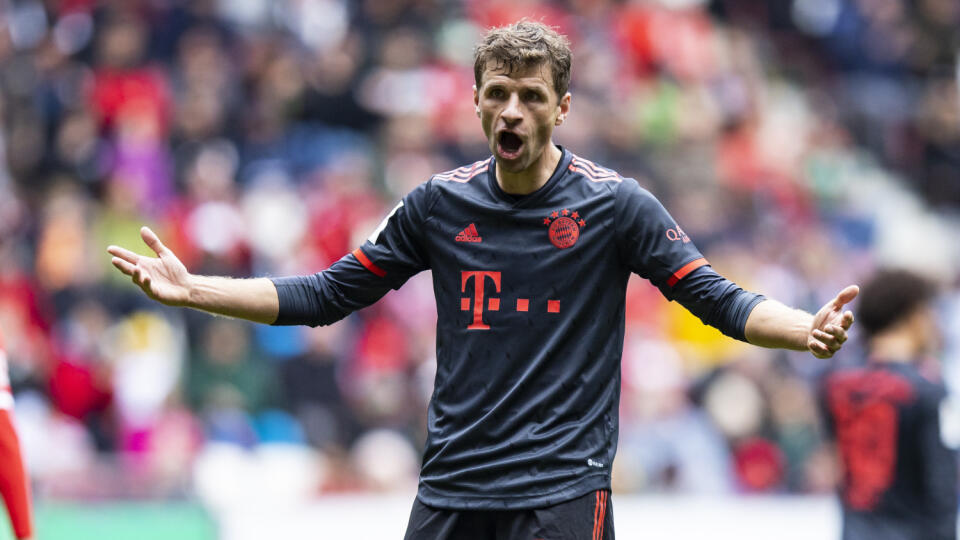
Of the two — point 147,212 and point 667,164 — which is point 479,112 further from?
point 667,164

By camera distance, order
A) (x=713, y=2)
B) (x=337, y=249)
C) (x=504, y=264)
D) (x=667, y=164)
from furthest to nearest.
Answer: (x=713, y=2) < (x=667, y=164) < (x=337, y=249) < (x=504, y=264)

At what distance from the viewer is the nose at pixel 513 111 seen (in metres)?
4.70

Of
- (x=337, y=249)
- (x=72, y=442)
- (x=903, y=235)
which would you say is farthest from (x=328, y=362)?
(x=903, y=235)

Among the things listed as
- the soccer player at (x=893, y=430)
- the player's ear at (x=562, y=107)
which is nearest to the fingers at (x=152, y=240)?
the player's ear at (x=562, y=107)

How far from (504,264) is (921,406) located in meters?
2.38

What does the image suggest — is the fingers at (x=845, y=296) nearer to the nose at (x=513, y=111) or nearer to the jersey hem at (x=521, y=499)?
the jersey hem at (x=521, y=499)

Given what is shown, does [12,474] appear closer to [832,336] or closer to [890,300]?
[832,336]

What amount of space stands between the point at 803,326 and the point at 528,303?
91cm

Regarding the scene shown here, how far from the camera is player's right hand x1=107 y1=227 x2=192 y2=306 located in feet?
15.4

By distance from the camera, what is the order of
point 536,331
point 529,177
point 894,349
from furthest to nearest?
1. point 894,349
2. point 529,177
3. point 536,331

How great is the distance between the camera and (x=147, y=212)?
1174 centimetres

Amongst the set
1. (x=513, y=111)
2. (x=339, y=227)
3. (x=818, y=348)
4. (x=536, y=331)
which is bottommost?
(x=818, y=348)

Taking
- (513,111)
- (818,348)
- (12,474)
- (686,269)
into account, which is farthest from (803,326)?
(12,474)

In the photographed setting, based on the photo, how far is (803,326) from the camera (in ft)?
14.6
